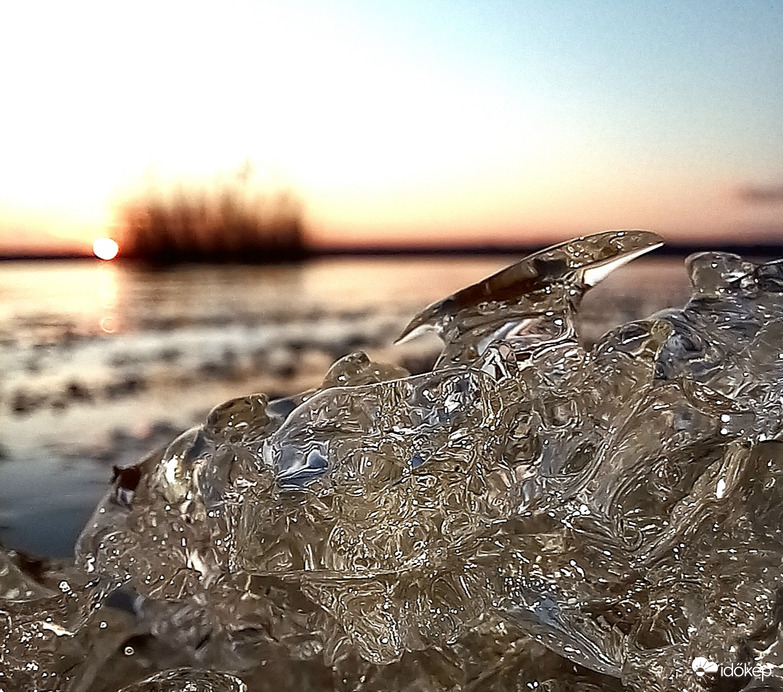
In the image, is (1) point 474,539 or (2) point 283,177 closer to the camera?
(1) point 474,539

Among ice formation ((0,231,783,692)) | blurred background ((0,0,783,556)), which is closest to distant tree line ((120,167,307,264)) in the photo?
blurred background ((0,0,783,556))

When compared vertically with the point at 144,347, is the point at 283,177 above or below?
above

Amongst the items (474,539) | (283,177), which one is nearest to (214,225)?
(283,177)

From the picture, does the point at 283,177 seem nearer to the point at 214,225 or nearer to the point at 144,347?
the point at 214,225

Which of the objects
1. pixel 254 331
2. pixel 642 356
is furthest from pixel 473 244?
pixel 642 356

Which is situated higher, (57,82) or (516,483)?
(57,82)

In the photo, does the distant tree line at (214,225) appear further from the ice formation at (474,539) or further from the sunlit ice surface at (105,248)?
the ice formation at (474,539)

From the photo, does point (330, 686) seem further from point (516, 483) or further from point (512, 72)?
point (512, 72)

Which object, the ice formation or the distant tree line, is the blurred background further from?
the ice formation
